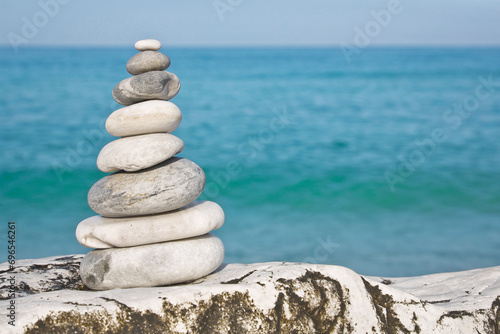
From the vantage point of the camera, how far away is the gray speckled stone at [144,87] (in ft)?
13.7

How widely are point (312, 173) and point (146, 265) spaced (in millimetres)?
8577

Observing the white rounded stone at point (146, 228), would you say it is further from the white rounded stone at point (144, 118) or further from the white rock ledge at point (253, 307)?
the white rounded stone at point (144, 118)

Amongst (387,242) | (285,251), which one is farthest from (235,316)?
(387,242)

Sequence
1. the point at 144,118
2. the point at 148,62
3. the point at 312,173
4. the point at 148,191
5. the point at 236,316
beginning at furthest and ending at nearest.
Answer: the point at 312,173, the point at 148,62, the point at 144,118, the point at 148,191, the point at 236,316

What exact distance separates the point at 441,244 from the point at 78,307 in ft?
23.9

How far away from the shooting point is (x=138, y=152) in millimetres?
3969

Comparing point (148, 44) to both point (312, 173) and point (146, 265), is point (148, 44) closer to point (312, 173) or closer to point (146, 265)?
point (146, 265)

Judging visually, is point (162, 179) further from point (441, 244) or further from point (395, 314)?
point (441, 244)

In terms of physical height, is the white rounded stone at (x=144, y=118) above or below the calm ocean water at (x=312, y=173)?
below

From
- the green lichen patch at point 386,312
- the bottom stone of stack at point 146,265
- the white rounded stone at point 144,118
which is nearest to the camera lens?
the green lichen patch at point 386,312

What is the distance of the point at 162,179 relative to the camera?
397cm

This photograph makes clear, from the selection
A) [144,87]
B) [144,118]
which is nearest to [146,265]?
[144,118]

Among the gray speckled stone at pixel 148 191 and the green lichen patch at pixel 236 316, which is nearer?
the green lichen patch at pixel 236 316

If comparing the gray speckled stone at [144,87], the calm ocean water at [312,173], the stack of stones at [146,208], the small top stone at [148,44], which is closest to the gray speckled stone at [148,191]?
the stack of stones at [146,208]
